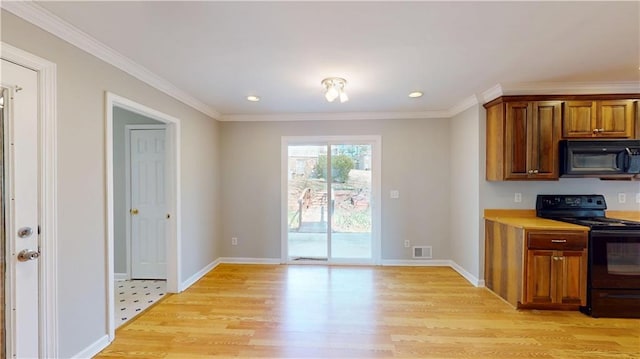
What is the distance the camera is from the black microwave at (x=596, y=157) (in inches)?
129

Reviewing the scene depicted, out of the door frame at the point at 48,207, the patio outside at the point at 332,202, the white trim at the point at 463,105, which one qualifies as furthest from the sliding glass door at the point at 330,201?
the door frame at the point at 48,207

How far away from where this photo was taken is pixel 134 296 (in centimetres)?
353

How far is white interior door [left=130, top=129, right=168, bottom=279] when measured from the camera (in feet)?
13.3

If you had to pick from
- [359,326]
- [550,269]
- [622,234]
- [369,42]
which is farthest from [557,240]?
[369,42]

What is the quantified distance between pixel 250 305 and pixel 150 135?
8.60 feet

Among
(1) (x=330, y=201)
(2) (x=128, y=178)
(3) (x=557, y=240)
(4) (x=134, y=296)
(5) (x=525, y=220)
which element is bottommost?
(4) (x=134, y=296)

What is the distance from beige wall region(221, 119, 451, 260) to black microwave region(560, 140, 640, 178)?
1.56 metres

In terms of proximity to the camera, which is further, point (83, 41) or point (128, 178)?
point (128, 178)

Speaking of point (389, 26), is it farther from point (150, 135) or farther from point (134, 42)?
point (150, 135)

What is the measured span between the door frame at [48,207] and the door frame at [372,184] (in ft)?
10.1

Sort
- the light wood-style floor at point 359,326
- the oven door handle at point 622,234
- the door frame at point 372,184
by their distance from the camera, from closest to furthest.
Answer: the light wood-style floor at point 359,326, the oven door handle at point 622,234, the door frame at point 372,184

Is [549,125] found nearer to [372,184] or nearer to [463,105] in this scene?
[463,105]

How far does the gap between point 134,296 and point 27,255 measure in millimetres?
1964

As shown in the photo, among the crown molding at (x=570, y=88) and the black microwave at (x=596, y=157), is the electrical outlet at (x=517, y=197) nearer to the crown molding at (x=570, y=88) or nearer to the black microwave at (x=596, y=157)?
the black microwave at (x=596, y=157)
